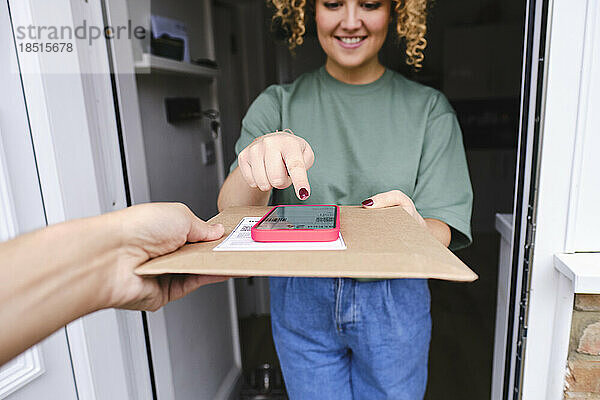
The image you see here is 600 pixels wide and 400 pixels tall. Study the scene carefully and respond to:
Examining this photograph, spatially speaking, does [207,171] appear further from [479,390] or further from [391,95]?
[479,390]

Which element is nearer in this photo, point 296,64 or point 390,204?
point 390,204

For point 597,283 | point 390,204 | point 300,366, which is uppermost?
point 390,204

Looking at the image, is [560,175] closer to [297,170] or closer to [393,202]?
[393,202]

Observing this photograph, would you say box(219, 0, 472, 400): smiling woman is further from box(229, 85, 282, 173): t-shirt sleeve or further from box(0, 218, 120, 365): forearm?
box(0, 218, 120, 365): forearm

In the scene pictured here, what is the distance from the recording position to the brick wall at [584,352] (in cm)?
68

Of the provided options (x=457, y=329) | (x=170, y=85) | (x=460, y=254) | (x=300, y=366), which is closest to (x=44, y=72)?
(x=170, y=85)

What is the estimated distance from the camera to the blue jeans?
871mm

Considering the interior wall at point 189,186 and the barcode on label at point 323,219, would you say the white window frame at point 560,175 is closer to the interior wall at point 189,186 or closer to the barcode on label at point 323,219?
the barcode on label at point 323,219

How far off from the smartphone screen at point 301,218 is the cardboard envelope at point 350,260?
4 centimetres

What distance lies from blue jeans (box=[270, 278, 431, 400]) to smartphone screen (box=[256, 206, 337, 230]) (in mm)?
267

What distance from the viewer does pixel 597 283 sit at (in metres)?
0.61

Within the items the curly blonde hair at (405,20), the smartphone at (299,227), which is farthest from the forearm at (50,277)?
the curly blonde hair at (405,20)

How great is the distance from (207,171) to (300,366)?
87 centimetres

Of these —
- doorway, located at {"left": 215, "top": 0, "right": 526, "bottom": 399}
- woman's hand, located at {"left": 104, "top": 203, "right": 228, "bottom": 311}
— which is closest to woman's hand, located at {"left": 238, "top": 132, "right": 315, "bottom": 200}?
woman's hand, located at {"left": 104, "top": 203, "right": 228, "bottom": 311}
